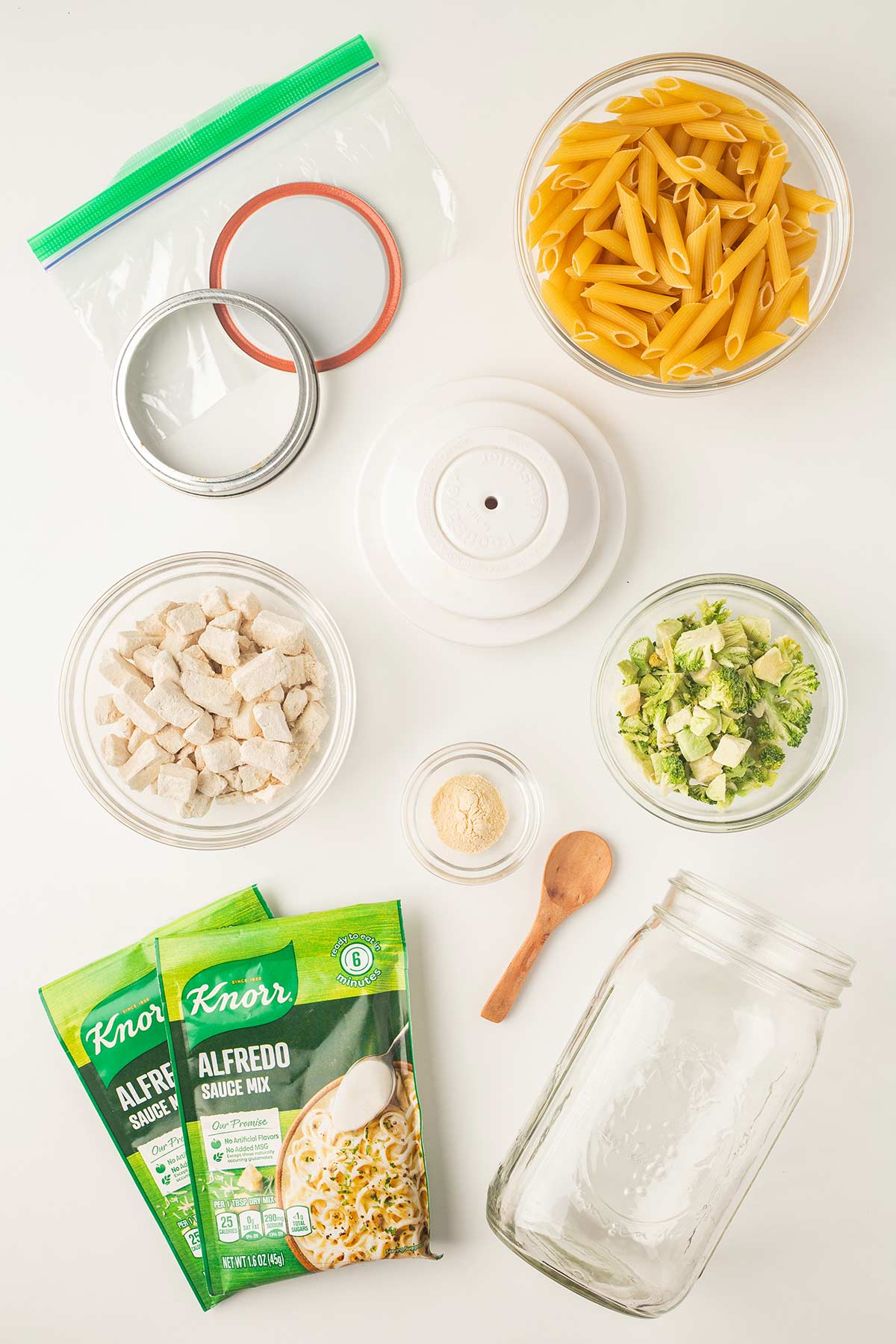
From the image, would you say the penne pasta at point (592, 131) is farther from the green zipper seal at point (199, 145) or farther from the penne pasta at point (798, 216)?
the green zipper seal at point (199, 145)

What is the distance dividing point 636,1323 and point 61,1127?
3.06 feet

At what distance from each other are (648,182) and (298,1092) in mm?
1331

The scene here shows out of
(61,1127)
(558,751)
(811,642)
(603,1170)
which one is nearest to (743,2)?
(811,642)

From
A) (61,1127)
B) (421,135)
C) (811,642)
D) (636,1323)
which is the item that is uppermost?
(421,135)

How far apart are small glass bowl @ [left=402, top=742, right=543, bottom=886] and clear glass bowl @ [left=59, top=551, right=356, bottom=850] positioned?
13 centimetres

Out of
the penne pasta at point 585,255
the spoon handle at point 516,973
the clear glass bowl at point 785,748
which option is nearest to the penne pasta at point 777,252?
the penne pasta at point 585,255

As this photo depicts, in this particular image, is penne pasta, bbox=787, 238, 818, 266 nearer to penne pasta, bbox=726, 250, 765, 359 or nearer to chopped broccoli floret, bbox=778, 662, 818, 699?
penne pasta, bbox=726, 250, 765, 359

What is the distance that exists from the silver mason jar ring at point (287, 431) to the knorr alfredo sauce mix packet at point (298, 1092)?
65 cm

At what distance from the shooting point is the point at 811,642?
1.15 meters

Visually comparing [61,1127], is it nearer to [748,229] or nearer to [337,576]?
[337,576]

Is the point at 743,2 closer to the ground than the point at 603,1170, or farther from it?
farther from it

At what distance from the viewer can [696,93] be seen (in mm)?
1047

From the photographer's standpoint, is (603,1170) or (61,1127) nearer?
(603,1170)

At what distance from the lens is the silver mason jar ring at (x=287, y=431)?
1.15 metres
